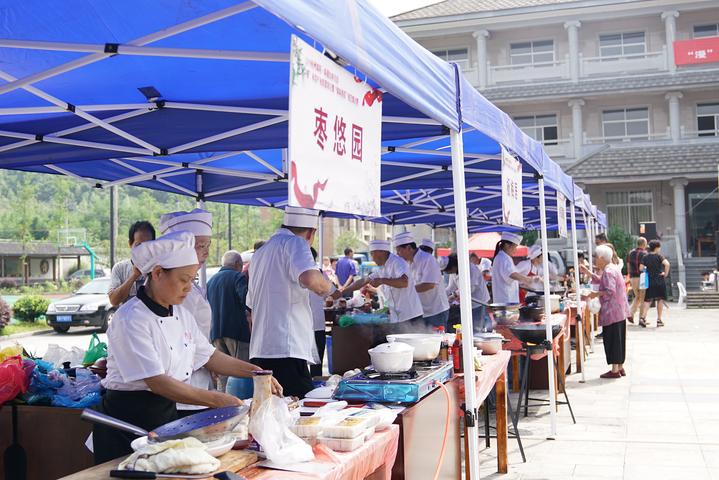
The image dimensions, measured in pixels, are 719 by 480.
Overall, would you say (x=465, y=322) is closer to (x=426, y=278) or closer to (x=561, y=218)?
(x=561, y=218)

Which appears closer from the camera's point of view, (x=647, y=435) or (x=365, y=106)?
(x=365, y=106)

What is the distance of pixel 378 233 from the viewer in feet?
256

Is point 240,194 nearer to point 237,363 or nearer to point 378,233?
point 237,363

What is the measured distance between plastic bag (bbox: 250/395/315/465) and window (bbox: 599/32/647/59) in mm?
32263

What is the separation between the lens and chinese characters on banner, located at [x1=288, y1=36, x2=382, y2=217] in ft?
7.39

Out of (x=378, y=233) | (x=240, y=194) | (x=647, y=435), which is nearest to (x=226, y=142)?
(x=240, y=194)

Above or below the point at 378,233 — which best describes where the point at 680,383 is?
below

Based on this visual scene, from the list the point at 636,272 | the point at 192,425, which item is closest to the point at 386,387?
the point at 192,425

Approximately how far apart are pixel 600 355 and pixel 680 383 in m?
3.13

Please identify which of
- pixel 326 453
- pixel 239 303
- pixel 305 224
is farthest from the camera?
pixel 239 303

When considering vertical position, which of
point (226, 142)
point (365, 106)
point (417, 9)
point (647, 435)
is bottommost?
point (647, 435)

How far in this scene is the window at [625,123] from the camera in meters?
31.2

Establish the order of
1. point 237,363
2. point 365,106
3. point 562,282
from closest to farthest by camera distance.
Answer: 1. point 365,106
2. point 237,363
3. point 562,282

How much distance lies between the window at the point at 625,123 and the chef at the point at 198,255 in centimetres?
2968
